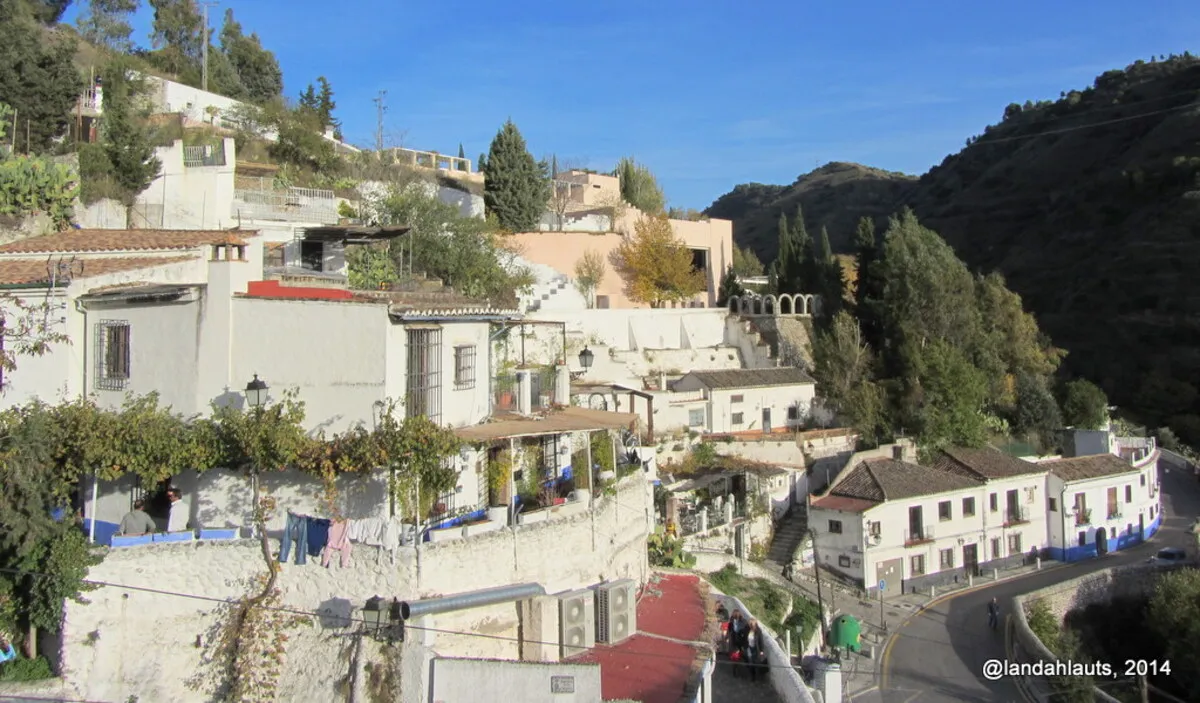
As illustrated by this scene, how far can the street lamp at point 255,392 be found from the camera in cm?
1312

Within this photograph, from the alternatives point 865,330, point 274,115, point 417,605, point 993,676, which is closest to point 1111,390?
point 865,330

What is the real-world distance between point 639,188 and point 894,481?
23553mm

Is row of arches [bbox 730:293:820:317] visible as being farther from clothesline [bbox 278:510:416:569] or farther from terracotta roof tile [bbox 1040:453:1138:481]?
clothesline [bbox 278:510:416:569]

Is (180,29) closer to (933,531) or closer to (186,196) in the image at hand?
(186,196)

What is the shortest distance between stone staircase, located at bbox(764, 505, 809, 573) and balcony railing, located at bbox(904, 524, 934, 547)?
356 cm

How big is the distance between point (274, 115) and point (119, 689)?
1055 inches

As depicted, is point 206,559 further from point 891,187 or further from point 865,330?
point 891,187

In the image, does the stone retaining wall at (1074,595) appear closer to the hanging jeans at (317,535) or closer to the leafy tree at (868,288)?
the leafy tree at (868,288)

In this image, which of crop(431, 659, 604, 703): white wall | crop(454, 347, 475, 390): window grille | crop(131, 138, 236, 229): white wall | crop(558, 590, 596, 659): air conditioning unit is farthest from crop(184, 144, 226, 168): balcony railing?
crop(431, 659, 604, 703): white wall

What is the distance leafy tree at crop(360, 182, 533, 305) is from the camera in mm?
28844

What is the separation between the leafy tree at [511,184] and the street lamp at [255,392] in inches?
1004

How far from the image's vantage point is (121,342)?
1557cm

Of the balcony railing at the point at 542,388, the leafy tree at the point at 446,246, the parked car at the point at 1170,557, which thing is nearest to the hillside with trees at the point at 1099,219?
the parked car at the point at 1170,557

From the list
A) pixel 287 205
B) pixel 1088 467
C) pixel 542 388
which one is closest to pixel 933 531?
pixel 1088 467
